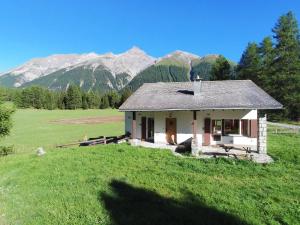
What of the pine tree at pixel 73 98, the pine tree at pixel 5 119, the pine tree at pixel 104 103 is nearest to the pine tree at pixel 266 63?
the pine tree at pixel 5 119

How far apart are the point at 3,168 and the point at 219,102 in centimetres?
1590

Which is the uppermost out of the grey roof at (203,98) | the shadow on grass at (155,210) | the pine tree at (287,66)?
the pine tree at (287,66)

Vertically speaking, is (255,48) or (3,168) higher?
(255,48)

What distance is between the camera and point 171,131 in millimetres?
24141

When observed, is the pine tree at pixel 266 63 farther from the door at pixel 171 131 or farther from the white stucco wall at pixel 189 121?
the door at pixel 171 131

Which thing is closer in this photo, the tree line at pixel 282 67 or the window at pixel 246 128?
the window at pixel 246 128

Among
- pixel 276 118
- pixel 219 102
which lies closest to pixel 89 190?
pixel 219 102

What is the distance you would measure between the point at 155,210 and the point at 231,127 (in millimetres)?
14457

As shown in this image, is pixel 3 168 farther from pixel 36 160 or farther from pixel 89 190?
pixel 89 190

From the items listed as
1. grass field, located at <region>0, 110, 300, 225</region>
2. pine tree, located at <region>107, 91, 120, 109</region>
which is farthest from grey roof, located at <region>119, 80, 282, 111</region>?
pine tree, located at <region>107, 91, 120, 109</region>

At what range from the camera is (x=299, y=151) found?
19875 millimetres

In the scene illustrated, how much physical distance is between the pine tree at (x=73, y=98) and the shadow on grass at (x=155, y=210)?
110 m

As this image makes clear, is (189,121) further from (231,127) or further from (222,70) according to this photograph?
(222,70)

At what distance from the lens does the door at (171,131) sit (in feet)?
78.6
